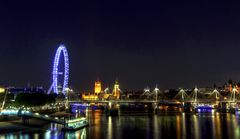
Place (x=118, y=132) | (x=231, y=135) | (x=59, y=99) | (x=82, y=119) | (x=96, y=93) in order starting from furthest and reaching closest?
(x=96, y=93) < (x=59, y=99) < (x=82, y=119) < (x=118, y=132) < (x=231, y=135)

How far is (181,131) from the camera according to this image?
37750mm

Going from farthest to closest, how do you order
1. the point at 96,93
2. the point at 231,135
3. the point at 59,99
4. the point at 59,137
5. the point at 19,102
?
the point at 96,93
the point at 59,99
the point at 19,102
the point at 231,135
the point at 59,137

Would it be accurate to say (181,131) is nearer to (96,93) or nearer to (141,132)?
(141,132)

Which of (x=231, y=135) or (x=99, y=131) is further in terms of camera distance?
(x=99, y=131)

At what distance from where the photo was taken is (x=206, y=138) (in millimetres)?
32656

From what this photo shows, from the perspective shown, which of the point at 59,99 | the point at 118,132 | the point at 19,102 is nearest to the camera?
the point at 118,132

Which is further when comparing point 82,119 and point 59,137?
point 82,119

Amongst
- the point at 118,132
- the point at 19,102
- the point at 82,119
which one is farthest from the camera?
the point at 19,102

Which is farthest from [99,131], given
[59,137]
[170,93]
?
[170,93]

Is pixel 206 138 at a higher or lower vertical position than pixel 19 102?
lower

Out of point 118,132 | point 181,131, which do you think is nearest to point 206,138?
→ point 181,131

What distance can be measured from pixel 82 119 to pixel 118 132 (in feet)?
16.7

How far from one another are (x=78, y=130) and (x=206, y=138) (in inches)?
455

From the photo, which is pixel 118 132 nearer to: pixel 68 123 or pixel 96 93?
pixel 68 123
